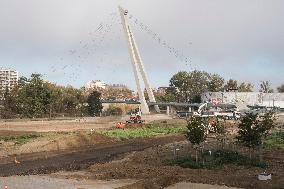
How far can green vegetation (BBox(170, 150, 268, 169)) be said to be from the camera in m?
38.4

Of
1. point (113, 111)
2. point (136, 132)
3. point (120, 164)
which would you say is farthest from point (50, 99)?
point (120, 164)

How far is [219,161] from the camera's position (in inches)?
1577

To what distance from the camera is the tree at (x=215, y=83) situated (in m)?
193

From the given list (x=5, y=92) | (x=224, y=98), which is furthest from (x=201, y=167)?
(x=224, y=98)

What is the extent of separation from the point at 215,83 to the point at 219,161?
157m

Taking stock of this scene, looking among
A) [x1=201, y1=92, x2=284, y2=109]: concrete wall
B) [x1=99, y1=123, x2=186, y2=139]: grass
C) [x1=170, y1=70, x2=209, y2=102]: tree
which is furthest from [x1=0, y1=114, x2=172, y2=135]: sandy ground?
[x1=170, y1=70, x2=209, y2=102]: tree

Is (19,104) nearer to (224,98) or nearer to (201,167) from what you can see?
(224,98)

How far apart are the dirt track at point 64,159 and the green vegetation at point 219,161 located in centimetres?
937

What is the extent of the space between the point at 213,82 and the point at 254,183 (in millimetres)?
165693

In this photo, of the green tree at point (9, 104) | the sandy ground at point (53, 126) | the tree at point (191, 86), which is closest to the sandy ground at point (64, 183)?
the sandy ground at point (53, 126)

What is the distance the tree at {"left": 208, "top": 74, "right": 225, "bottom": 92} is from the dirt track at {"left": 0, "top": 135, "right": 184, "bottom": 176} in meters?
134

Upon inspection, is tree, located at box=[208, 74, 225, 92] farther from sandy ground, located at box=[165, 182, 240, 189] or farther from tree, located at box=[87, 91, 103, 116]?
sandy ground, located at box=[165, 182, 240, 189]

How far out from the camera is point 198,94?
606 ft

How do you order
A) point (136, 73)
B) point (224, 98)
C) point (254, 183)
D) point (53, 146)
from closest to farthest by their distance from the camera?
point (254, 183)
point (53, 146)
point (136, 73)
point (224, 98)
